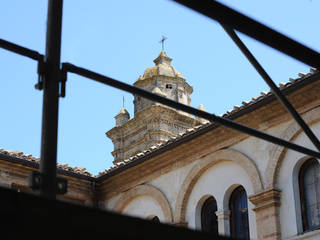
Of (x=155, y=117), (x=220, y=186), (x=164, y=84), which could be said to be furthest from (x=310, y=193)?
(x=164, y=84)

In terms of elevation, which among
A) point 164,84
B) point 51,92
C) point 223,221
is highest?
point 164,84

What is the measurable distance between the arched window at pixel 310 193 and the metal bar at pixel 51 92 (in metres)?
10.7

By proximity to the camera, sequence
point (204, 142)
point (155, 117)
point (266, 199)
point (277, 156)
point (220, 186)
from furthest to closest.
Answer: point (155, 117)
point (204, 142)
point (220, 186)
point (277, 156)
point (266, 199)

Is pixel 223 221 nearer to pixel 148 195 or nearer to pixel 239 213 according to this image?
pixel 239 213

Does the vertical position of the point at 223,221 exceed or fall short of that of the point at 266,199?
it falls short

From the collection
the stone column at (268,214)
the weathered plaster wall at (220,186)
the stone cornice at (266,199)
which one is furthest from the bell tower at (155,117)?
the stone column at (268,214)

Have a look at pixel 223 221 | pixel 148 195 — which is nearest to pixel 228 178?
pixel 223 221

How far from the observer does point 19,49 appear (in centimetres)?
328

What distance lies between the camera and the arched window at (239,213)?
1463 cm

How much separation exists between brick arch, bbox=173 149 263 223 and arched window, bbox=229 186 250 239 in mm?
638

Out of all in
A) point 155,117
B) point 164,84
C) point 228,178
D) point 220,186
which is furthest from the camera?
point 164,84

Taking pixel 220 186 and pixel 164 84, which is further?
pixel 164 84

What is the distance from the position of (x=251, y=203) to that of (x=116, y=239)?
12.7m

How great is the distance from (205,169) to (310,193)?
3.02m
